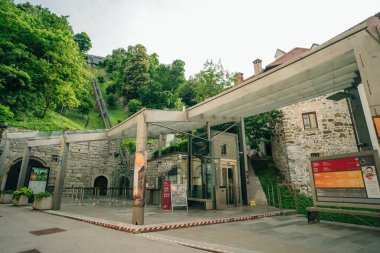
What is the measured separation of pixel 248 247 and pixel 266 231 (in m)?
1.98

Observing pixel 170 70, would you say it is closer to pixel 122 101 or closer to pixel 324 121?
pixel 122 101

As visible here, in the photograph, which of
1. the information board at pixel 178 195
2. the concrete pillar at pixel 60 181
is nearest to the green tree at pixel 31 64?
the concrete pillar at pixel 60 181

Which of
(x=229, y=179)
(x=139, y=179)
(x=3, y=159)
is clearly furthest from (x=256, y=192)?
(x=3, y=159)

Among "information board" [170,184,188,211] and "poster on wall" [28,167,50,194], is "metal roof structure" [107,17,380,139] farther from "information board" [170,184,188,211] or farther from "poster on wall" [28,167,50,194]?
"poster on wall" [28,167,50,194]

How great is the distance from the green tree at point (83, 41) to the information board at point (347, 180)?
60430mm

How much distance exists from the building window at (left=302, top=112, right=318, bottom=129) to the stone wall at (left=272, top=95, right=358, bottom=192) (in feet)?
0.78

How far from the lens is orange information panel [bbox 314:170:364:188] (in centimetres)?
635

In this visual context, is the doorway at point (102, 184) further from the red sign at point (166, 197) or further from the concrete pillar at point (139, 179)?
the concrete pillar at point (139, 179)

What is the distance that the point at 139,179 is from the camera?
23.0 ft

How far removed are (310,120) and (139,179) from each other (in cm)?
1427

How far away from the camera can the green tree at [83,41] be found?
174ft

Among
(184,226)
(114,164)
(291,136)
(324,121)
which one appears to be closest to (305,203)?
(291,136)

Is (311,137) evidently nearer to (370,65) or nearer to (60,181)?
(370,65)

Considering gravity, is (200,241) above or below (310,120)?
below
